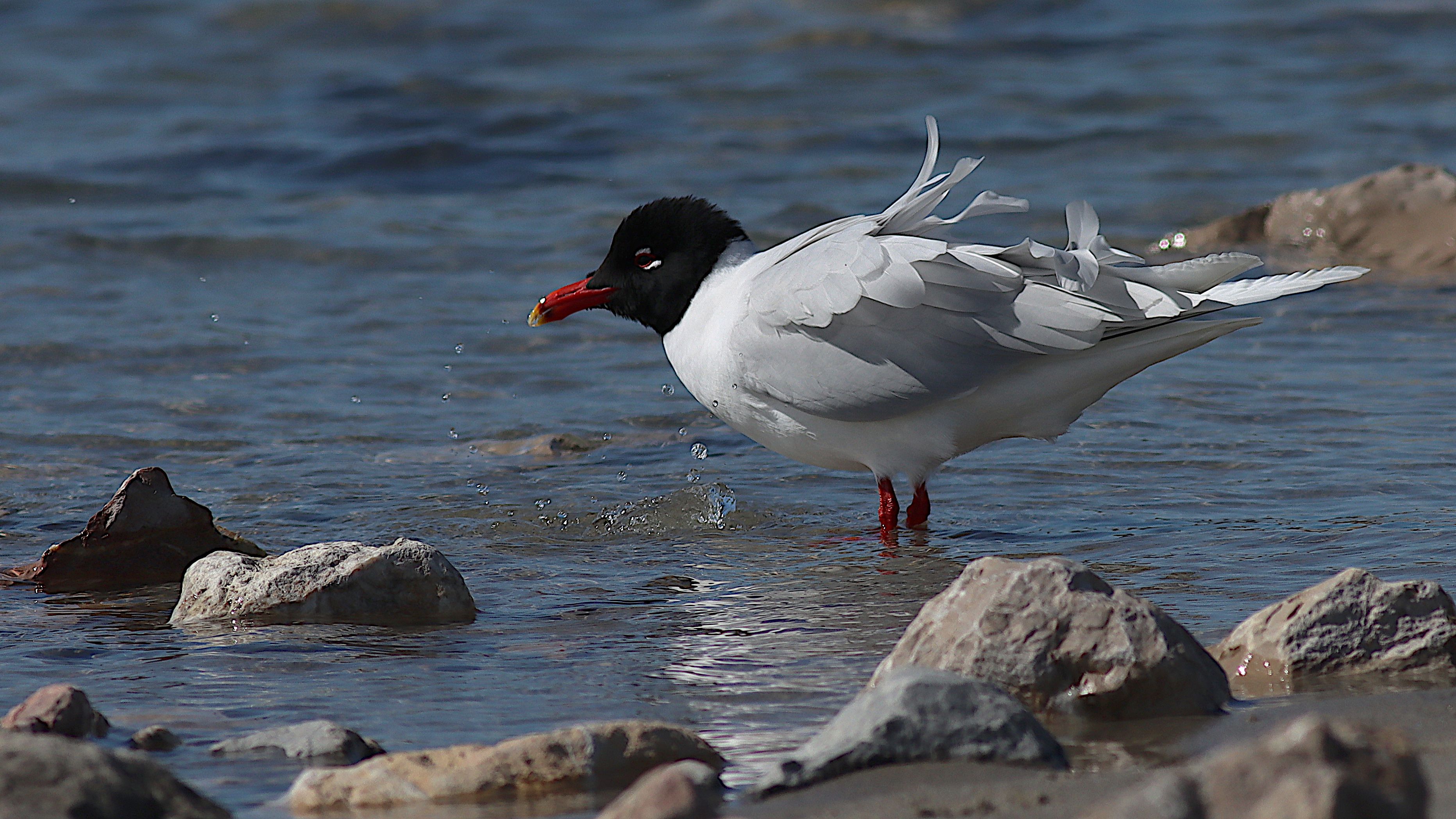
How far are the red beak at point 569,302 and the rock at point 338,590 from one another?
6.33 ft

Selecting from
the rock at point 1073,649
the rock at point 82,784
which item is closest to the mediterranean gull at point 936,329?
the rock at point 1073,649

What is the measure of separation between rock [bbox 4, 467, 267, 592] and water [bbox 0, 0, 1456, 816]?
0.45 ft

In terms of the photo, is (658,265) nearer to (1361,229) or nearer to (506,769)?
(506,769)

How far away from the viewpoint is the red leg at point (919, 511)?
5.74 meters

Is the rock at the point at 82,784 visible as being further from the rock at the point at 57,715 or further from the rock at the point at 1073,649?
the rock at the point at 1073,649

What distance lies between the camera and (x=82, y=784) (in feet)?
8.89

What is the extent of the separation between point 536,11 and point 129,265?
860cm

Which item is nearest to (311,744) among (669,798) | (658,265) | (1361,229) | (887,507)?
(669,798)

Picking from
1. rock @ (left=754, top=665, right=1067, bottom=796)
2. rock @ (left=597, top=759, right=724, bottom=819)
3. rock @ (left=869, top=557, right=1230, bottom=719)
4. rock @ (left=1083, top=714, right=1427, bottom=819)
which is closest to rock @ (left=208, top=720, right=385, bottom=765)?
rock @ (left=597, top=759, right=724, bottom=819)

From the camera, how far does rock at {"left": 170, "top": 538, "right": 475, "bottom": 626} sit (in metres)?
4.44

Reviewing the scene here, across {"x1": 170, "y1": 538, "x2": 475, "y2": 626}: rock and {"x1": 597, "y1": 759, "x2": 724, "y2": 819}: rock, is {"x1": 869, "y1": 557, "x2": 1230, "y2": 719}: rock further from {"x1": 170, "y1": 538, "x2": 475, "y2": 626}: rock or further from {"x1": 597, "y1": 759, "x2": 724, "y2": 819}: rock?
{"x1": 170, "y1": 538, "x2": 475, "y2": 626}: rock

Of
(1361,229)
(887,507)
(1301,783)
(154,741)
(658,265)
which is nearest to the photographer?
(1301,783)

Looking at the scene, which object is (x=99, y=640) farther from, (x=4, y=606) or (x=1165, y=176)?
(x=1165, y=176)

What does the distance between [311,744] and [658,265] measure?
126 inches
